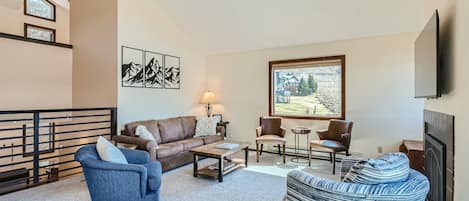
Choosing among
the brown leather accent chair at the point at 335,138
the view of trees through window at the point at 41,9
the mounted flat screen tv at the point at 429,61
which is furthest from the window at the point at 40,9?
the mounted flat screen tv at the point at 429,61

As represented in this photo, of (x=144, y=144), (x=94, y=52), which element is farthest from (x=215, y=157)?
(x=94, y=52)

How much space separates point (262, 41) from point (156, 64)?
7.40 feet

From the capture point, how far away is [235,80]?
20.4 ft

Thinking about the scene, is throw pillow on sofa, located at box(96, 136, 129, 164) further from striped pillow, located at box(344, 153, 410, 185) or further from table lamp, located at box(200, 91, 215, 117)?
table lamp, located at box(200, 91, 215, 117)

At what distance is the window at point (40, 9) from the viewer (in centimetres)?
634

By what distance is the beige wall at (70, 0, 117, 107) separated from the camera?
15.4 ft

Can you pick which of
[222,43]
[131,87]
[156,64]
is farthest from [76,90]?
[222,43]

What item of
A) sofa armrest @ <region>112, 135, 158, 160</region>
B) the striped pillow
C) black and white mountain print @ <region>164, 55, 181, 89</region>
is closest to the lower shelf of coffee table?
sofa armrest @ <region>112, 135, 158, 160</region>

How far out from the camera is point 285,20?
479cm

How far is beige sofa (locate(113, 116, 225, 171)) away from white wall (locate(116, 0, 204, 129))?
0.37 m

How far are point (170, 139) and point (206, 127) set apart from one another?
0.81 meters

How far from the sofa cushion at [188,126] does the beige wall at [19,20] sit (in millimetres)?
4087

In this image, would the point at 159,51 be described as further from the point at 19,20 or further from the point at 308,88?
the point at 19,20

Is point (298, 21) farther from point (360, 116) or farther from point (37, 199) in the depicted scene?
point (37, 199)
